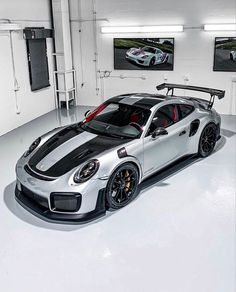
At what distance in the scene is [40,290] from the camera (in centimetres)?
267

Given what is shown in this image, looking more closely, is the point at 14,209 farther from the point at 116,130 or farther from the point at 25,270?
the point at 116,130

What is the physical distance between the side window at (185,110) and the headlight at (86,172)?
1.64 metres

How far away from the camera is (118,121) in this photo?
14.2ft

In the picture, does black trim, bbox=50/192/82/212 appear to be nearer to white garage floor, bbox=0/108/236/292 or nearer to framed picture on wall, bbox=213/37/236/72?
white garage floor, bbox=0/108/236/292

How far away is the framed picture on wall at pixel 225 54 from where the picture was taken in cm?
741

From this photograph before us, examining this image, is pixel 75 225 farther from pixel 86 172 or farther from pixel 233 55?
pixel 233 55

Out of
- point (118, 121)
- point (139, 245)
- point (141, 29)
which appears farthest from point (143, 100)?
point (141, 29)

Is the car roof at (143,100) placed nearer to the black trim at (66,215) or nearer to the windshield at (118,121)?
the windshield at (118,121)

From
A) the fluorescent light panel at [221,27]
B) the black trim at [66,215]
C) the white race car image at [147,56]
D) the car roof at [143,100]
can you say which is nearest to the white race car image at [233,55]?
the fluorescent light panel at [221,27]

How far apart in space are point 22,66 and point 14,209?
4.13 meters

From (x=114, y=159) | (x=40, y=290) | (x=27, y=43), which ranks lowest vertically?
(x=40, y=290)

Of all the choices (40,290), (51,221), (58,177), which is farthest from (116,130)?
(40,290)

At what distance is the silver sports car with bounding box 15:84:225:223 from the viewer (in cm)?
347

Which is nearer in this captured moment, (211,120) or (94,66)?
(211,120)
